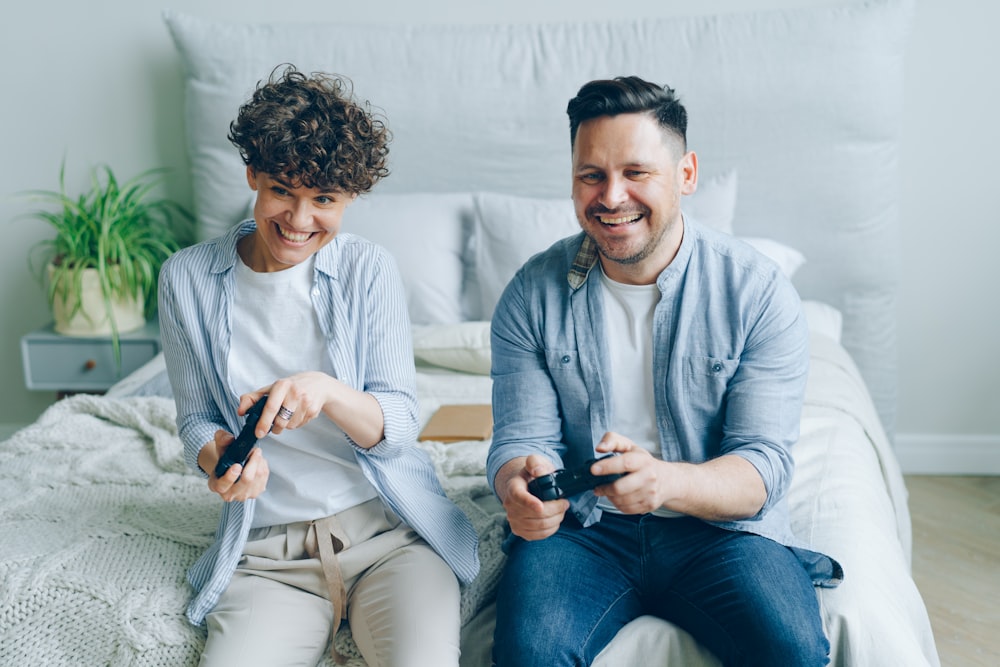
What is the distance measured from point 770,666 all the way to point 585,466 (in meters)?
0.34

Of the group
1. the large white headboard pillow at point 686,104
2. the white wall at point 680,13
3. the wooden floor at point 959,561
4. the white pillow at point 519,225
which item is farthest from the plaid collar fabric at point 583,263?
the white wall at point 680,13

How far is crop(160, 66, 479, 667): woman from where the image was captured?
1.32m

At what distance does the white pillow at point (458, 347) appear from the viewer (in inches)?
92.3

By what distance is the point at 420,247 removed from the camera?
261 cm

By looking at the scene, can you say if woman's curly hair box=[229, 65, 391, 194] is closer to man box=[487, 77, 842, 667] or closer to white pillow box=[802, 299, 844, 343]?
man box=[487, 77, 842, 667]

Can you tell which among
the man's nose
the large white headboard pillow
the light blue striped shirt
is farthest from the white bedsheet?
the large white headboard pillow

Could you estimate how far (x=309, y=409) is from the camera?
128 centimetres

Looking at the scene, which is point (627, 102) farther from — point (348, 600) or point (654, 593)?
point (348, 600)

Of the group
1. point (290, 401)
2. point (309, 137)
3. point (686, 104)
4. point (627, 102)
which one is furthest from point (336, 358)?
point (686, 104)

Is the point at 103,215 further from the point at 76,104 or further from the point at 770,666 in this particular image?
the point at 770,666

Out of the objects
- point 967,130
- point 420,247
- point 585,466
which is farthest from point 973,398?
point 585,466

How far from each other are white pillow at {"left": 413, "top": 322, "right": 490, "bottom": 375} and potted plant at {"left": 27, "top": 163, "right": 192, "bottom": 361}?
98 cm

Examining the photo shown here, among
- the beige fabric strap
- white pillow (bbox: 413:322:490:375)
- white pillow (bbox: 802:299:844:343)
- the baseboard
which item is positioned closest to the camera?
the beige fabric strap

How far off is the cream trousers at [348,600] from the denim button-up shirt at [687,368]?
0.19 meters
